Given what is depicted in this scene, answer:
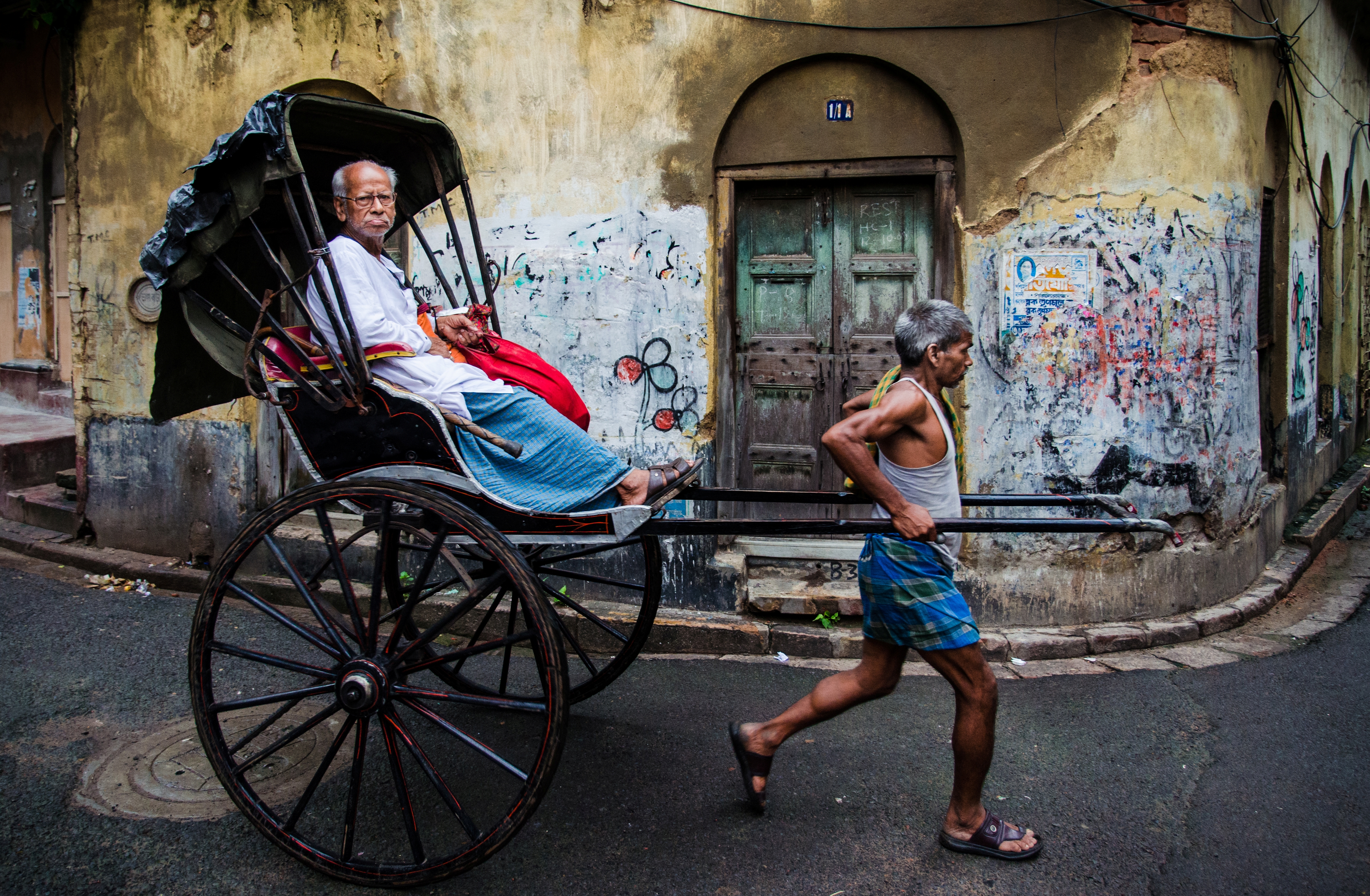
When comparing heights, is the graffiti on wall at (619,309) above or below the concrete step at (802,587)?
above

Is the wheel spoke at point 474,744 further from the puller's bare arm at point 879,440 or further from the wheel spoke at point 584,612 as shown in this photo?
the puller's bare arm at point 879,440

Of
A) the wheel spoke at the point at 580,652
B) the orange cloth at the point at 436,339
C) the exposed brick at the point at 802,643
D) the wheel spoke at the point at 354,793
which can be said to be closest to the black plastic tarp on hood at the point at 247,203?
the orange cloth at the point at 436,339

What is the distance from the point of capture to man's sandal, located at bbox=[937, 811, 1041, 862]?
3094 millimetres

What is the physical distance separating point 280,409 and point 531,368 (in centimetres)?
92

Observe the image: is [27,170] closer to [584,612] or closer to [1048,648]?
[584,612]

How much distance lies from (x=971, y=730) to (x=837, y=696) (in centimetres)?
47

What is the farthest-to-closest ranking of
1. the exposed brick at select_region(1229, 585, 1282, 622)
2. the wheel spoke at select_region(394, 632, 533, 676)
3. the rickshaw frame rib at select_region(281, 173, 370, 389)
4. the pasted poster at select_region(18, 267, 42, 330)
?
the pasted poster at select_region(18, 267, 42, 330)
the exposed brick at select_region(1229, 585, 1282, 622)
the rickshaw frame rib at select_region(281, 173, 370, 389)
the wheel spoke at select_region(394, 632, 533, 676)

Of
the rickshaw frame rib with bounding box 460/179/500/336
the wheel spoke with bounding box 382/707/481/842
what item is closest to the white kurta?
the rickshaw frame rib with bounding box 460/179/500/336

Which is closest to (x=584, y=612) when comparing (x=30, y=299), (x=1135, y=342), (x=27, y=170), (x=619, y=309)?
(x=619, y=309)

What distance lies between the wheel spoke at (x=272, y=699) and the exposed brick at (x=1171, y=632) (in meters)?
4.39

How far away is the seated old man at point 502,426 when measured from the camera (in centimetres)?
315

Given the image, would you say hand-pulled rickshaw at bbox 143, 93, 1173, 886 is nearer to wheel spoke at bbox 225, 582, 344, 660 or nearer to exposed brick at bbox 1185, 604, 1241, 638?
wheel spoke at bbox 225, 582, 344, 660

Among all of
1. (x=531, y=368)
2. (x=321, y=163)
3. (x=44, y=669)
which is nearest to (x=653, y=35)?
(x=321, y=163)

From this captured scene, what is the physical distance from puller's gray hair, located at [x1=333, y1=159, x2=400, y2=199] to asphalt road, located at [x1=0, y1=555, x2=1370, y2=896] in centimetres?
237
